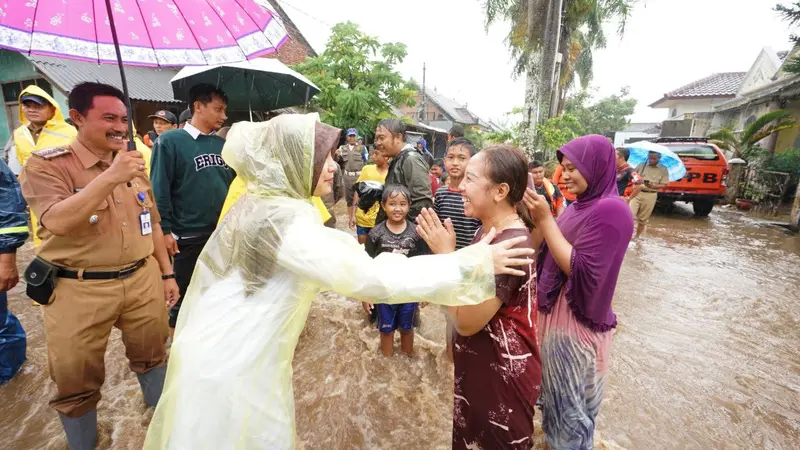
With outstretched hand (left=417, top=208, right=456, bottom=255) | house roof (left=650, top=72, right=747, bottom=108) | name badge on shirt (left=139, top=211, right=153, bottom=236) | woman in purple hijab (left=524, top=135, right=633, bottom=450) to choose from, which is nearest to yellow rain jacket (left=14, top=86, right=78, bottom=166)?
name badge on shirt (left=139, top=211, right=153, bottom=236)

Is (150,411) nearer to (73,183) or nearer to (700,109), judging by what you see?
(73,183)

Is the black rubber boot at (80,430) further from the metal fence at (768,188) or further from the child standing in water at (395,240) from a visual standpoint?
the metal fence at (768,188)

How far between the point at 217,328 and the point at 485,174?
3.82 ft

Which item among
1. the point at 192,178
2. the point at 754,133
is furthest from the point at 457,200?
the point at 754,133

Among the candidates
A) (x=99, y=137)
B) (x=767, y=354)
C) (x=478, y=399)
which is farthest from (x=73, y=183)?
(x=767, y=354)

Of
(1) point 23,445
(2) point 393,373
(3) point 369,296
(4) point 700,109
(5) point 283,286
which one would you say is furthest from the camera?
(4) point 700,109

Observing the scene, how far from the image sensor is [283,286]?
1.38 meters

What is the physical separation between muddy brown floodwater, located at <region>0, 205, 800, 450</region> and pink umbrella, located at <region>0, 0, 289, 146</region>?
2261 millimetres

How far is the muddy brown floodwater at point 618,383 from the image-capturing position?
2.64 m

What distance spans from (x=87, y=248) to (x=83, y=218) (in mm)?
264

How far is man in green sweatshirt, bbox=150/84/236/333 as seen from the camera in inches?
108

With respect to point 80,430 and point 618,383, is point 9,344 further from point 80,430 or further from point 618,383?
point 618,383

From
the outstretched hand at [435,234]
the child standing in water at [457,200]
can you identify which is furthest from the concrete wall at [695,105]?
the outstretched hand at [435,234]

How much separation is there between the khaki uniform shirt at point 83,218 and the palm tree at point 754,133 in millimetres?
14181
